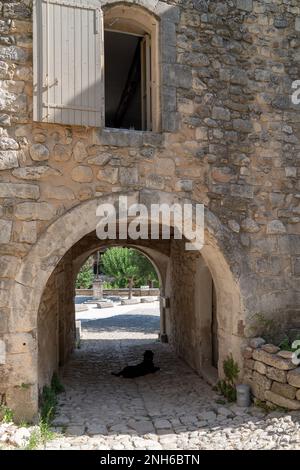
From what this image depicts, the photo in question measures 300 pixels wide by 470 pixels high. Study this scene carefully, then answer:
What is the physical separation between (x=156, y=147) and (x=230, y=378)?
2916mm

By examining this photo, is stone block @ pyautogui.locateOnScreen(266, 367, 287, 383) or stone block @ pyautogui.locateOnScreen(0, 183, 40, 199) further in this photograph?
stone block @ pyautogui.locateOnScreen(266, 367, 287, 383)

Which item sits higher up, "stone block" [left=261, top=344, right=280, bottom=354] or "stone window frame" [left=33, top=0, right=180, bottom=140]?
"stone window frame" [left=33, top=0, right=180, bottom=140]

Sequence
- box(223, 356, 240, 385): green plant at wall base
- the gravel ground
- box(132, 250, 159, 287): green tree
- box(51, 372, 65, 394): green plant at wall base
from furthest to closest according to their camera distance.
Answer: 1. box(132, 250, 159, 287): green tree
2. box(51, 372, 65, 394): green plant at wall base
3. box(223, 356, 240, 385): green plant at wall base
4. the gravel ground

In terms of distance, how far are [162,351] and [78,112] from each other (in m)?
6.00

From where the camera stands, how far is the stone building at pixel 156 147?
403 centimetres

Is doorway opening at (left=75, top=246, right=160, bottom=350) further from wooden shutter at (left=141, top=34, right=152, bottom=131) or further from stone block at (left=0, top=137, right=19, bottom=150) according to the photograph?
stone block at (left=0, top=137, right=19, bottom=150)

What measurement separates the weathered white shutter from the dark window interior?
102 cm

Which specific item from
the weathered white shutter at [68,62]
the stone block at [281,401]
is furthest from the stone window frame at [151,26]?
the stone block at [281,401]

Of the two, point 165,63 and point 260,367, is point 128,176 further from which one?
point 260,367

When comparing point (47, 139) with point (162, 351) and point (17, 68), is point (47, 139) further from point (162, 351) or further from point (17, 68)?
point (162, 351)

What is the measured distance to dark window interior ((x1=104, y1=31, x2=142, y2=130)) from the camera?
589 centimetres

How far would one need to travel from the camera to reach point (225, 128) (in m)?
4.83

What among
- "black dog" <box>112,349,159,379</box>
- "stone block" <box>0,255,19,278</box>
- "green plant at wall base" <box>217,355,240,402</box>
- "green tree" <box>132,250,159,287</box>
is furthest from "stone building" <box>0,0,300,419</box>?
"green tree" <box>132,250,159,287</box>
